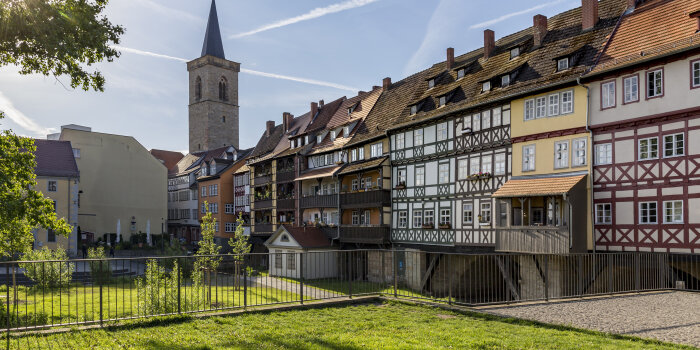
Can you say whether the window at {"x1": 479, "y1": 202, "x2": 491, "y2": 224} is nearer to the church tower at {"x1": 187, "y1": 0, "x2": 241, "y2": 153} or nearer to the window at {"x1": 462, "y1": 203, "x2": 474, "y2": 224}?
the window at {"x1": 462, "y1": 203, "x2": 474, "y2": 224}

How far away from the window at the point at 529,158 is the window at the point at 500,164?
47.9 inches

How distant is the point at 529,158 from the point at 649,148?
525 cm

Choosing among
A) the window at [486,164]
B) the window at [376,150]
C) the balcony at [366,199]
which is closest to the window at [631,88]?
the window at [486,164]

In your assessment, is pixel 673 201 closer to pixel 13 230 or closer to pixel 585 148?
pixel 585 148

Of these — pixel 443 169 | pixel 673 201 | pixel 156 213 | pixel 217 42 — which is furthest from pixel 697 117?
pixel 217 42

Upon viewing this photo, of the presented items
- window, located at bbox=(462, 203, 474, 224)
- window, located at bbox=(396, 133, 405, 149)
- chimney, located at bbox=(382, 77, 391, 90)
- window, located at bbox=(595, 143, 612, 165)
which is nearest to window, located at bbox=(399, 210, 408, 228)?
window, located at bbox=(396, 133, 405, 149)

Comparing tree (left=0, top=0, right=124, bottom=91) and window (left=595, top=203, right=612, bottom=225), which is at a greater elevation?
tree (left=0, top=0, right=124, bottom=91)

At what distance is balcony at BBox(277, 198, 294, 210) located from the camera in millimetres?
45247

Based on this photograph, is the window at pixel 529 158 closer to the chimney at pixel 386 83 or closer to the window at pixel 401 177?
the window at pixel 401 177

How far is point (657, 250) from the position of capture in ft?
65.7

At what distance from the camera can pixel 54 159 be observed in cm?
4994

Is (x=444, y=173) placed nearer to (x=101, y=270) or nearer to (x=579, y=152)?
(x=579, y=152)

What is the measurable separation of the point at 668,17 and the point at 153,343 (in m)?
21.9

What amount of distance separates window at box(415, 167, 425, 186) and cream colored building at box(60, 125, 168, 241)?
36654 millimetres
